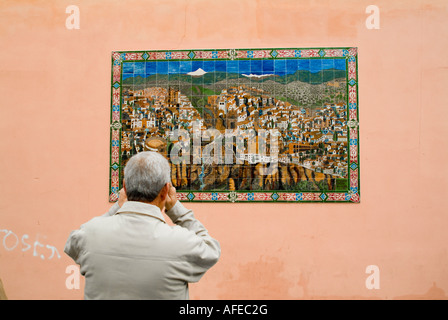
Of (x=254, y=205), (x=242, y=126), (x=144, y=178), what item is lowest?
(x=254, y=205)

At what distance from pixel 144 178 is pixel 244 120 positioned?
213cm

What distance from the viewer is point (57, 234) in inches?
132

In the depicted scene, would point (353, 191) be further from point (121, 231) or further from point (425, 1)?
point (121, 231)

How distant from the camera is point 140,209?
51.5 inches

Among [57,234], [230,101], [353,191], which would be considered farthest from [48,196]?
[353,191]

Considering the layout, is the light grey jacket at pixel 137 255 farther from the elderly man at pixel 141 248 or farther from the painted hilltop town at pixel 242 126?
the painted hilltop town at pixel 242 126

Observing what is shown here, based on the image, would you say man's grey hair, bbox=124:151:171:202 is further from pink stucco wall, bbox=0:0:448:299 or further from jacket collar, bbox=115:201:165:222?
pink stucco wall, bbox=0:0:448:299

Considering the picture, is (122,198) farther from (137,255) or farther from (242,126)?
(242,126)

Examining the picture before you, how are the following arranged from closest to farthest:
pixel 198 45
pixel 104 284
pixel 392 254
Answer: pixel 104 284, pixel 392 254, pixel 198 45

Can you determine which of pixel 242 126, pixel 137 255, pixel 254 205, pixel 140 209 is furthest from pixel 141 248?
pixel 242 126

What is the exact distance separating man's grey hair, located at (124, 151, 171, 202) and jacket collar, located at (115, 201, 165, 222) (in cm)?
2

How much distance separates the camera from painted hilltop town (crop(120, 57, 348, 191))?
331 cm

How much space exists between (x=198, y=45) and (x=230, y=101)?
1.94ft

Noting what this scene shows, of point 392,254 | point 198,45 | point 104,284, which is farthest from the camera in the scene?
point 198,45
